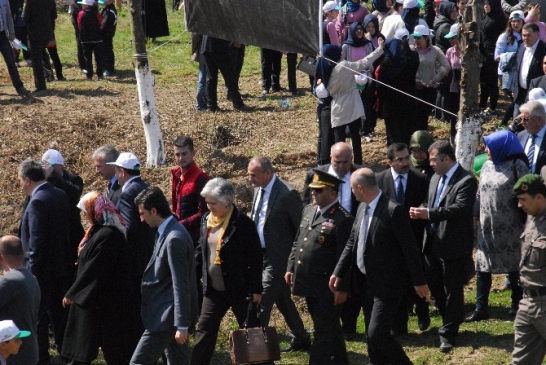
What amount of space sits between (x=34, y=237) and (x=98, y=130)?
6863 millimetres

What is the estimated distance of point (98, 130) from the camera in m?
16.3

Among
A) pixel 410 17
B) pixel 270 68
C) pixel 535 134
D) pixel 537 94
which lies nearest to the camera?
pixel 535 134

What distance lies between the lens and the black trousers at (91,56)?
20.0 metres

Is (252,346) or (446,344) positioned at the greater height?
(252,346)

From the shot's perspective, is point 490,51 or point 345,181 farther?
point 490,51

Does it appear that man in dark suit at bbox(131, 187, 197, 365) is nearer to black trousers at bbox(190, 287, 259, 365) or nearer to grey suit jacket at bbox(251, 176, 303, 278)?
black trousers at bbox(190, 287, 259, 365)

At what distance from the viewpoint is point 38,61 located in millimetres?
18281

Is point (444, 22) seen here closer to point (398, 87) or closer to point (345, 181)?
point (398, 87)

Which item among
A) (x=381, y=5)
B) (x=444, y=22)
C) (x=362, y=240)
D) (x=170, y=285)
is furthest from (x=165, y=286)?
(x=381, y=5)

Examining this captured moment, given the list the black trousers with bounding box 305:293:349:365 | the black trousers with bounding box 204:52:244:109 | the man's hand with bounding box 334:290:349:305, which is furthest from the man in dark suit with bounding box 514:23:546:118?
the man's hand with bounding box 334:290:349:305

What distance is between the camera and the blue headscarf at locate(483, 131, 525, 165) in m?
9.30

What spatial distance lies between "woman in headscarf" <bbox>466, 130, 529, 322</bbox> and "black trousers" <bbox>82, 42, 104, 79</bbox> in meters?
11.9

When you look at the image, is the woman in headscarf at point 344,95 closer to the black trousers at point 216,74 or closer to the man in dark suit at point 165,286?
the black trousers at point 216,74

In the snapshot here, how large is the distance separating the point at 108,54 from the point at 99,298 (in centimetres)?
1225
